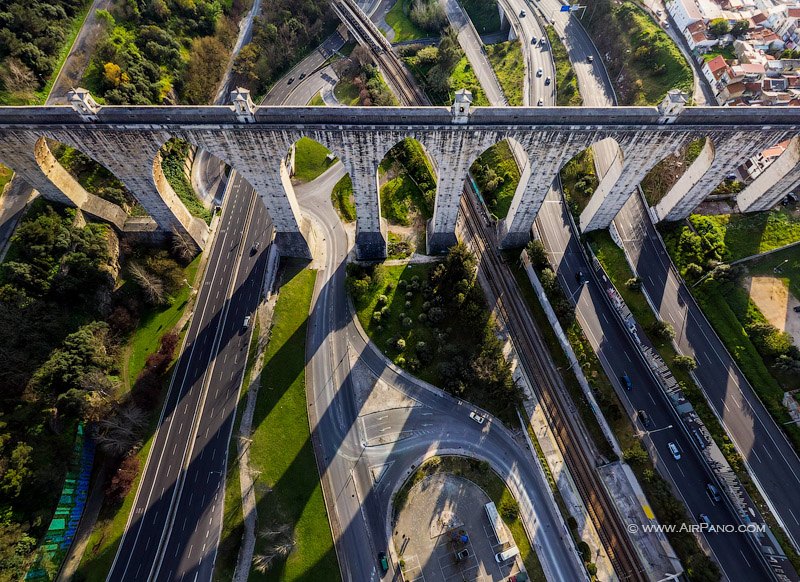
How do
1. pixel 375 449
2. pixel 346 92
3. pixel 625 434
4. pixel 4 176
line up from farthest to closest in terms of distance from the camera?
pixel 346 92
pixel 4 176
pixel 375 449
pixel 625 434

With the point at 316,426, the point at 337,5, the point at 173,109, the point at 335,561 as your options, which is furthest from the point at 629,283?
the point at 337,5

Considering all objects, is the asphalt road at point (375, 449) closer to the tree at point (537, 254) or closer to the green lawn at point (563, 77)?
the tree at point (537, 254)

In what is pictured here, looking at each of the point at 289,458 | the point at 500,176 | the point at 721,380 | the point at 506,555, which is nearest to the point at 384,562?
the point at 506,555

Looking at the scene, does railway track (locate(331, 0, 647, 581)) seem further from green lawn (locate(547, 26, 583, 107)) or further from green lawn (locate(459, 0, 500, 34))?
green lawn (locate(459, 0, 500, 34))

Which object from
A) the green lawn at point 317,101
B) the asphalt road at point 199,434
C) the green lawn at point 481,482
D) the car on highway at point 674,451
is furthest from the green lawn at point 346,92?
the car on highway at point 674,451

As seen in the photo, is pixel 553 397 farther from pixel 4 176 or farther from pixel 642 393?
pixel 4 176
